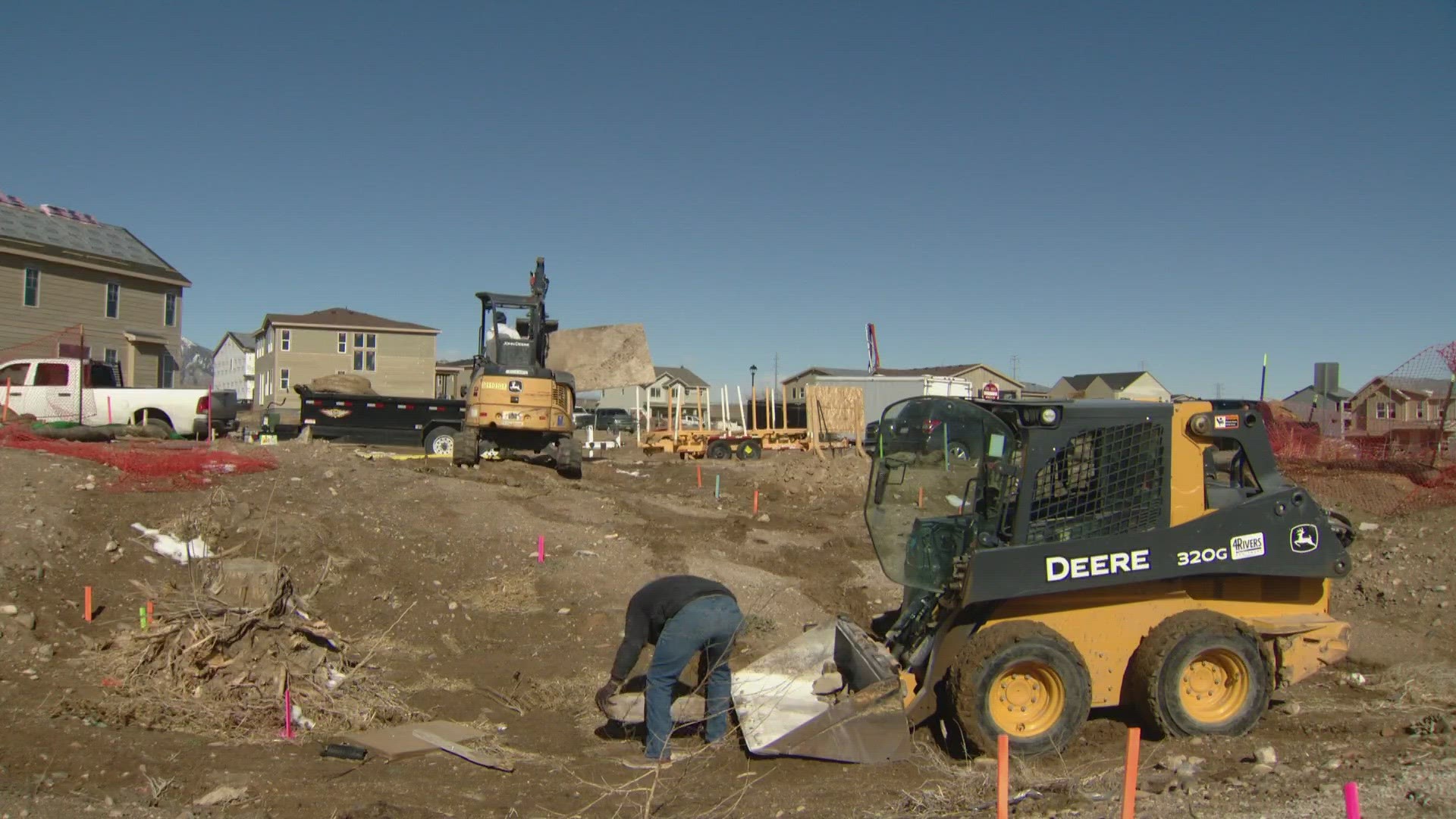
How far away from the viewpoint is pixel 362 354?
43844 mm

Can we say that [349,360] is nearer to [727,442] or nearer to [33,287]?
[33,287]

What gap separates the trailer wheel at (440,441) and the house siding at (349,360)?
21375mm

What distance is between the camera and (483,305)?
1808 centimetres

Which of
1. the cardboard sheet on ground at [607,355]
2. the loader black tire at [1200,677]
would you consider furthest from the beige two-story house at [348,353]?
the loader black tire at [1200,677]

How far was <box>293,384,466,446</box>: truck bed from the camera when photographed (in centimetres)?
2302

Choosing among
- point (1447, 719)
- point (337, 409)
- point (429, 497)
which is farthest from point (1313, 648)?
point (337, 409)

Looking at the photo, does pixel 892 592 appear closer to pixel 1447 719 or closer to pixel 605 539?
pixel 605 539

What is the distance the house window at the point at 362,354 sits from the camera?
143ft

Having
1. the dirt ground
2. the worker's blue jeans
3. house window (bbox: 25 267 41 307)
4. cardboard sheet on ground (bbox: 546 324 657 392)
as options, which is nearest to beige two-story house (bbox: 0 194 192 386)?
house window (bbox: 25 267 41 307)

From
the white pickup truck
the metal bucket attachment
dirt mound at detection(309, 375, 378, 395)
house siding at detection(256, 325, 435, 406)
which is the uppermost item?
house siding at detection(256, 325, 435, 406)

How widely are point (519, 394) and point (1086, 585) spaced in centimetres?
1266

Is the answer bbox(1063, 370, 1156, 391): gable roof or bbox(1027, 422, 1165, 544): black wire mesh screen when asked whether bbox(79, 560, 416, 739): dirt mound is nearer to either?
bbox(1027, 422, 1165, 544): black wire mesh screen

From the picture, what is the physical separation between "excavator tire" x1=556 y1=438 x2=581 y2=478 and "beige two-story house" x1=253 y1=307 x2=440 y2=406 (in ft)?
88.7

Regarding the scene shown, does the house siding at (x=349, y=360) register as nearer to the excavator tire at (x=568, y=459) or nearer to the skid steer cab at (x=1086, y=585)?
the excavator tire at (x=568, y=459)
